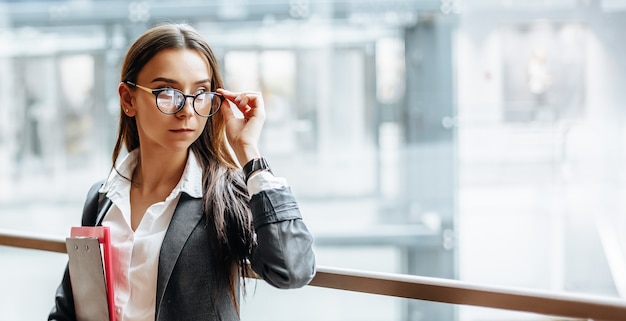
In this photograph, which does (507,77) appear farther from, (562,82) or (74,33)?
(74,33)

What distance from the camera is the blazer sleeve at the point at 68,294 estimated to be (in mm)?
1699

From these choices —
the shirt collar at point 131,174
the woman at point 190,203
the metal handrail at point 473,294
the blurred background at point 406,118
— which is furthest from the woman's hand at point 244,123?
the blurred background at point 406,118

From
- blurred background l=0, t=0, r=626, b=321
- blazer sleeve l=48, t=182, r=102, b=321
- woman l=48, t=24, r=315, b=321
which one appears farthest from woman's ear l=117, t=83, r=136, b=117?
blurred background l=0, t=0, r=626, b=321

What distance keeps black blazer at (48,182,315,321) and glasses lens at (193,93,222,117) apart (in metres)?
0.18

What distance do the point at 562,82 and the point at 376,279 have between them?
5.53 meters

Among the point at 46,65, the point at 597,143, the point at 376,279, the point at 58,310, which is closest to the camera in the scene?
the point at 376,279

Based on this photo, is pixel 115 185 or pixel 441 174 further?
pixel 441 174

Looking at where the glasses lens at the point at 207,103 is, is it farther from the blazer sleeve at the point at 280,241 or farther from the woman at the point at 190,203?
the blazer sleeve at the point at 280,241

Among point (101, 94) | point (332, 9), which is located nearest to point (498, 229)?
point (332, 9)

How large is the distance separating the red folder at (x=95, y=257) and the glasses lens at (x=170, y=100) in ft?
0.91

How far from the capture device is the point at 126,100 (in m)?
1.68

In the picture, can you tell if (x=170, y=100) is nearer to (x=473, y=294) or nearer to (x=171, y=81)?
(x=171, y=81)

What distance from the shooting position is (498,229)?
22.5 ft

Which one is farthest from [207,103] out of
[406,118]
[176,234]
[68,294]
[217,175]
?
[406,118]
